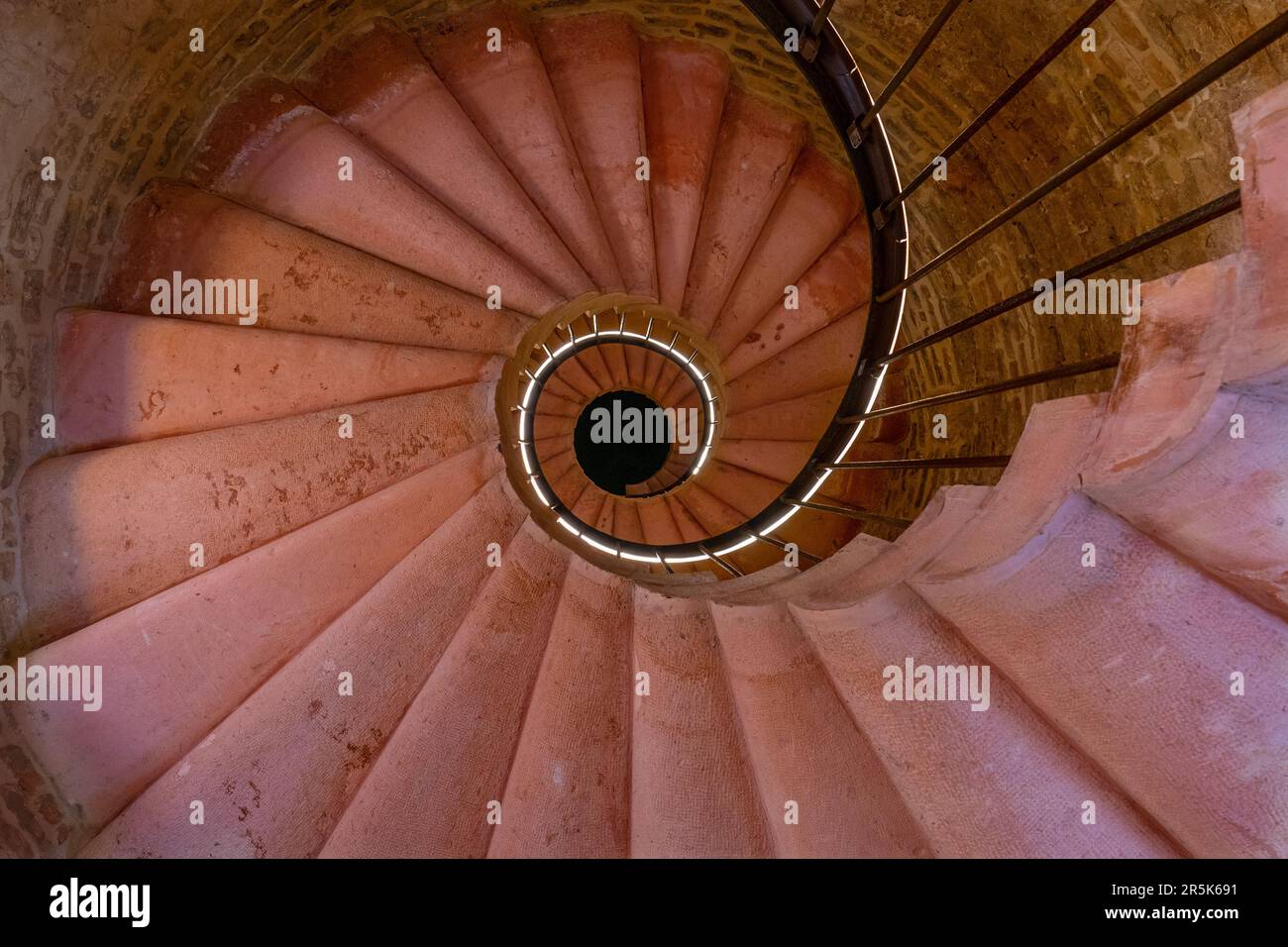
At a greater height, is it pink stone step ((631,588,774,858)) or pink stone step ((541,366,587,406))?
pink stone step ((541,366,587,406))

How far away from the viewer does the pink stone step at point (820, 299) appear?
473cm

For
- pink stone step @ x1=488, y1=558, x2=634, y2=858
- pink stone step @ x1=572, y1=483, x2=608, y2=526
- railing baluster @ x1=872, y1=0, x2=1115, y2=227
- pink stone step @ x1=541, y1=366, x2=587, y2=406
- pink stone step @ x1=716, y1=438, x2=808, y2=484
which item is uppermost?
railing baluster @ x1=872, y1=0, x2=1115, y2=227

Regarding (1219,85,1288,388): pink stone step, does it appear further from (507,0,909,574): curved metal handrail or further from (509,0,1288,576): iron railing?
(507,0,909,574): curved metal handrail

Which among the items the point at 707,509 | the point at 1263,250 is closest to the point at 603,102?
the point at 707,509

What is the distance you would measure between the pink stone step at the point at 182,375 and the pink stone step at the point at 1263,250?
9.11 ft

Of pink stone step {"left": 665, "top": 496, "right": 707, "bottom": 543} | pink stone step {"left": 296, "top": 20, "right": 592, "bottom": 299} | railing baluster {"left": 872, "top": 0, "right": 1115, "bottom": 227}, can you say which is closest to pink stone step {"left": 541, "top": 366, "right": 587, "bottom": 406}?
pink stone step {"left": 665, "top": 496, "right": 707, "bottom": 543}

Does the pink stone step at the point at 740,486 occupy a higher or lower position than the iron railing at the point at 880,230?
lower

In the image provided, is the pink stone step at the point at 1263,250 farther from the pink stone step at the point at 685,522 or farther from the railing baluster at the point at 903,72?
the pink stone step at the point at 685,522

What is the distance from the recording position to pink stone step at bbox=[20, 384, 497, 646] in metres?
2.65

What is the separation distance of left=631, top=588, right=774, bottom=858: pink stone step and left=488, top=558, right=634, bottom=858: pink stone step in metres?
0.08

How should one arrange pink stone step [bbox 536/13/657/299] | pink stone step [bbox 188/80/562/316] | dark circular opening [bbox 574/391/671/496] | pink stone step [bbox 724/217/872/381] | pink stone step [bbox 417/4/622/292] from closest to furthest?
pink stone step [bbox 188/80/562/316] → pink stone step [bbox 417/4/622/292] → pink stone step [bbox 536/13/657/299] → pink stone step [bbox 724/217/872/381] → dark circular opening [bbox 574/391/671/496]

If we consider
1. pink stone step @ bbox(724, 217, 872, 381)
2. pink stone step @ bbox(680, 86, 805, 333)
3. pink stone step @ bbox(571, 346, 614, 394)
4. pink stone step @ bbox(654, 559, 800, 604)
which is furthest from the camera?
pink stone step @ bbox(571, 346, 614, 394)

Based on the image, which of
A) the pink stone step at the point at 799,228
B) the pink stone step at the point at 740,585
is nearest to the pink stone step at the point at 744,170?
the pink stone step at the point at 799,228
